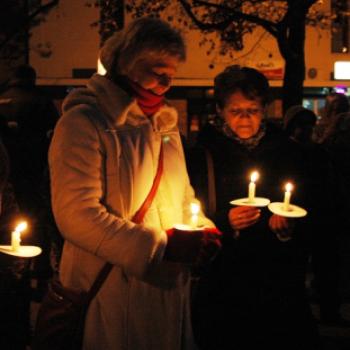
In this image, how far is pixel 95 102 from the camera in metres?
2.62

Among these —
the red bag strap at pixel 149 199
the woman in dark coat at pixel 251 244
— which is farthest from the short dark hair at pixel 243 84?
the red bag strap at pixel 149 199

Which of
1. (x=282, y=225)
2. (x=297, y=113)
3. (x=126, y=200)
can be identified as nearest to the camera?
(x=126, y=200)

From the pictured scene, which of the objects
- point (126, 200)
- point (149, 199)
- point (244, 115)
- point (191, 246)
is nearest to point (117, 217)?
point (126, 200)

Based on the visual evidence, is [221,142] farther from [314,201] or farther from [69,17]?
[69,17]

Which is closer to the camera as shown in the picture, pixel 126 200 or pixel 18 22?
pixel 126 200

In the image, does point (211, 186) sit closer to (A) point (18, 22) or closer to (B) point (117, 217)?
(B) point (117, 217)

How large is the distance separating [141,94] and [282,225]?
105 centimetres

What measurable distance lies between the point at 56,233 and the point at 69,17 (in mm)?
16281

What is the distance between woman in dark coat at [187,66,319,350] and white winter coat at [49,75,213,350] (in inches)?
22.0

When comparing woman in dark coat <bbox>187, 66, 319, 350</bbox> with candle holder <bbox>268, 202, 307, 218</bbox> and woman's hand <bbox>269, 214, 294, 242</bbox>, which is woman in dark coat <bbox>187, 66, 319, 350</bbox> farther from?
candle holder <bbox>268, 202, 307, 218</bbox>

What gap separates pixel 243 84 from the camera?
3.50 m

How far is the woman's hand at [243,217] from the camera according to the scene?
2998 mm

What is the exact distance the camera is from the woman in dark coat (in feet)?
10.8

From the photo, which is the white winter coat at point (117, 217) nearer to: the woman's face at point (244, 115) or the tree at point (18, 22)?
the woman's face at point (244, 115)
